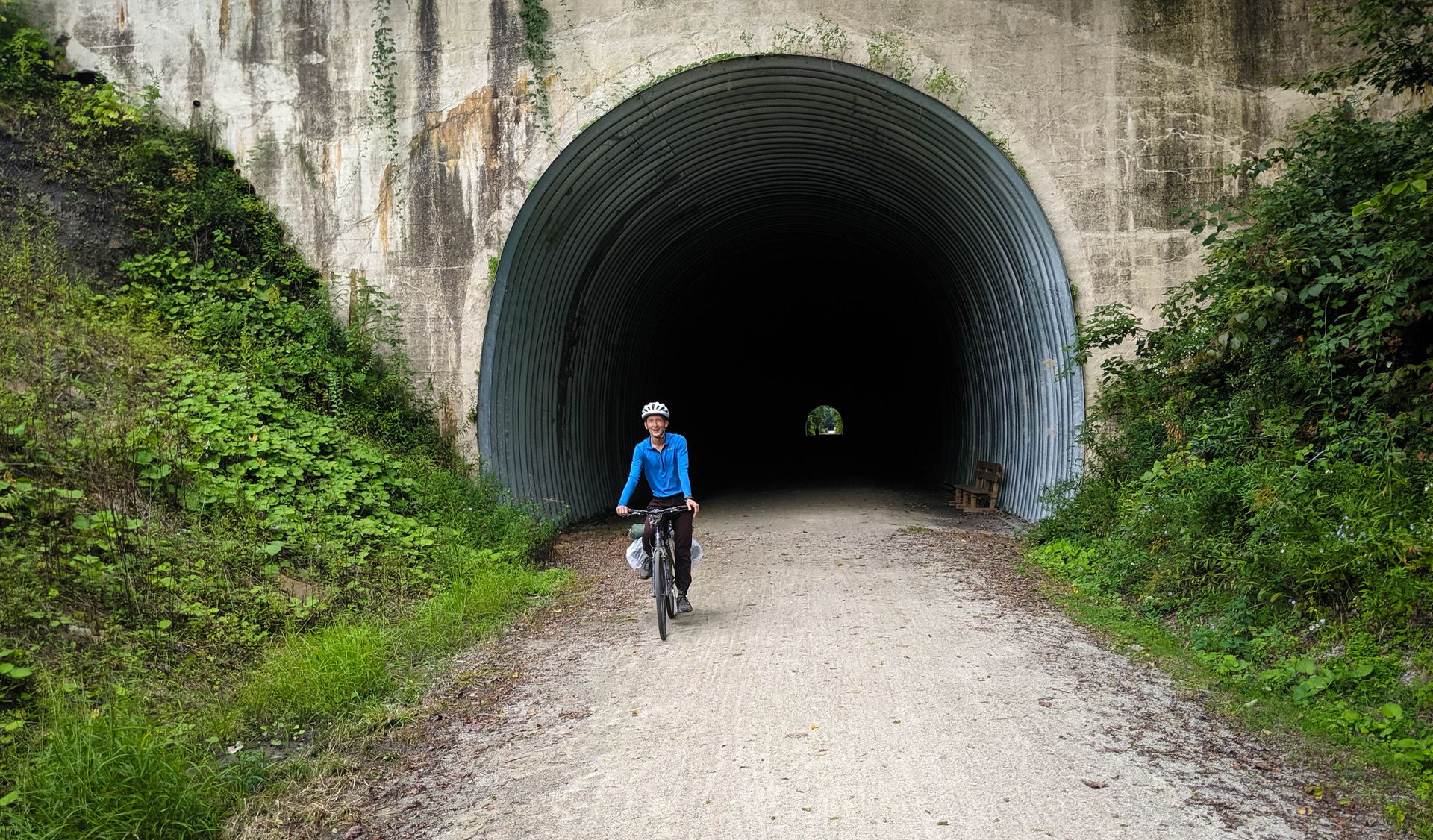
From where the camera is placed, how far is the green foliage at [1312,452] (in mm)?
4852

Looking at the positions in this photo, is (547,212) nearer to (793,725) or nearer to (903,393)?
(793,725)

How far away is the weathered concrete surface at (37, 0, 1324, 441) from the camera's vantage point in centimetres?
982

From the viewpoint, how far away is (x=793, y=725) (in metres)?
4.68

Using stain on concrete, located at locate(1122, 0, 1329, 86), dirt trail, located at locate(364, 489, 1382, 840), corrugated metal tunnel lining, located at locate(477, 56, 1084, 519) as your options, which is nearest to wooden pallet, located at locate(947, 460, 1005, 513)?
corrugated metal tunnel lining, located at locate(477, 56, 1084, 519)

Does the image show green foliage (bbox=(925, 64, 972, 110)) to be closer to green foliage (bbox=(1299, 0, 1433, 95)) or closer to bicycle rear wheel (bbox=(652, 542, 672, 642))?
green foliage (bbox=(1299, 0, 1433, 95))

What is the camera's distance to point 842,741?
4.46 metres

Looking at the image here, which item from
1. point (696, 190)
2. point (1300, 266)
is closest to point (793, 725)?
point (1300, 266)

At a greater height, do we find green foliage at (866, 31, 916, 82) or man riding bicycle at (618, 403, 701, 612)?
green foliage at (866, 31, 916, 82)

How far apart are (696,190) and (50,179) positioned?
7177mm

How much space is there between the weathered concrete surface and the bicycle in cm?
461

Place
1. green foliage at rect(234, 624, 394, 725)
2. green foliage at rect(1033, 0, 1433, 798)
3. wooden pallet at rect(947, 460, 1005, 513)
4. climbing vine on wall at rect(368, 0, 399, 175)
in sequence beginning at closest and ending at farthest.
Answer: green foliage at rect(1033, 0, 1433, 798) < green foliage at rect(234, 624, 394, 725) < climbing vine on wall at rect(368, 0, 399, 175) < wooden pallet at rect(947, 460, 1005, 513)

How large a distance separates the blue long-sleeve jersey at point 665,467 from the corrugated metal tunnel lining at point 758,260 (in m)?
4.25

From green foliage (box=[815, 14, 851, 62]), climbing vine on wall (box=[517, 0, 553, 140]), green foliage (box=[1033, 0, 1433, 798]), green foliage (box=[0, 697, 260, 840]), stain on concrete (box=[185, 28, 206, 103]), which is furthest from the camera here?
stain on concrete (box=[185, 28, 206, 103])

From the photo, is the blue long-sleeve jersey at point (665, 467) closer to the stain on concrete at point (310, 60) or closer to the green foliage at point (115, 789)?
the green foliage at point (115, 789)
